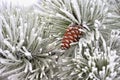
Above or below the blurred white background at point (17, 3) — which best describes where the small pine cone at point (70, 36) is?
below

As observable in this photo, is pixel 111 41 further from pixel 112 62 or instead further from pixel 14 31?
pixel 14 31

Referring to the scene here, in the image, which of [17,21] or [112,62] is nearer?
[112,62]

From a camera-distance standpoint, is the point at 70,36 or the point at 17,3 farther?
the point at 17,3

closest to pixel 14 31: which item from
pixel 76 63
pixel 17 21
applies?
pixel 17 21

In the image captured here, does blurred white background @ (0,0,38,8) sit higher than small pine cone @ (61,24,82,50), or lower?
higher

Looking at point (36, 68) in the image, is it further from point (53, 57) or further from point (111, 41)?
point (111, 41)

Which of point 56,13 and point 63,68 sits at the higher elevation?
point 56,13
